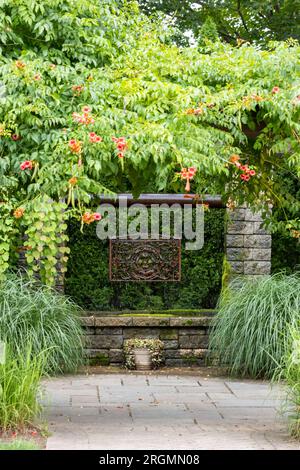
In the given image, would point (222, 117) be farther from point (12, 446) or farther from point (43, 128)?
point (12, 446)

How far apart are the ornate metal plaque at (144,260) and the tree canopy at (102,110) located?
3929 millimetres

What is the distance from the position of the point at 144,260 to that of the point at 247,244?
1334 mm

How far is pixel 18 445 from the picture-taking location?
213 inches

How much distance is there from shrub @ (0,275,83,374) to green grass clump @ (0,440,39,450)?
2697mm

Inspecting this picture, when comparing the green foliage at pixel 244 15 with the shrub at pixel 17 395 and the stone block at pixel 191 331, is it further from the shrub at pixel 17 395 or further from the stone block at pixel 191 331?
the shrub at pixel 17 395

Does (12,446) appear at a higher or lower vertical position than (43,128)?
lower

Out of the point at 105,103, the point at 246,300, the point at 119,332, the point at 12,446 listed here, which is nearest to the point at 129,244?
the point at 119,332

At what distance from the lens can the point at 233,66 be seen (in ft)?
21.6

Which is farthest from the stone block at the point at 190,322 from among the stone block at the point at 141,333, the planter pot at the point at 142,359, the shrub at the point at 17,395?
the shrub at the point at 17,395

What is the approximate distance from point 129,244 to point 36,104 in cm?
468

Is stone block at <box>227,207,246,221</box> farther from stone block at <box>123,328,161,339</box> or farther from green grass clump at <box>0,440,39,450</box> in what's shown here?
green grass clump at <box>0,440,39,450</box>

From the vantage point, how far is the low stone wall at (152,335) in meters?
10.0
